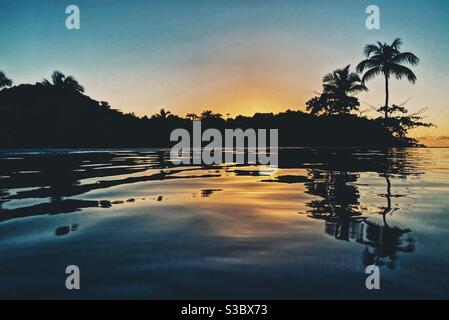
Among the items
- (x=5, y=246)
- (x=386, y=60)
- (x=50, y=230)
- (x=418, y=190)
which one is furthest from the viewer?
(x=386, y=60)

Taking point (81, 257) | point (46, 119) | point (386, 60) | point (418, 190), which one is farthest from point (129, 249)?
point (46, 119)

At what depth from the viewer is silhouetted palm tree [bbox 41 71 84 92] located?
3429 cm

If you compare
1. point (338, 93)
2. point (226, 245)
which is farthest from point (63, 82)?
point (226, 245)

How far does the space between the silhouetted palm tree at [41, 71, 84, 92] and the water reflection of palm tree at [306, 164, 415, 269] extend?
35.8m

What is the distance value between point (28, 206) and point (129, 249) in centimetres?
204

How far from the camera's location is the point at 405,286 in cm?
146

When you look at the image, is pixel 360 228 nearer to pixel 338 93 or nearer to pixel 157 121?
pixel 338 93

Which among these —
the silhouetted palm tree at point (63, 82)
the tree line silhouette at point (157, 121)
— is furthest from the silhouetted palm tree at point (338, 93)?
the silhouetted palm tree at point (63, 82)

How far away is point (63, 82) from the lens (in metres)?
35.1

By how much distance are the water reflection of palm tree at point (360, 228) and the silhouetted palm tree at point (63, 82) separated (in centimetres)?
3577

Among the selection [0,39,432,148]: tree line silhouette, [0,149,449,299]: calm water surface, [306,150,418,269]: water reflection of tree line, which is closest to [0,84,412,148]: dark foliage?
[0,39,432,148]: tree line silhouette

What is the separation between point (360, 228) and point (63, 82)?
39.1 m

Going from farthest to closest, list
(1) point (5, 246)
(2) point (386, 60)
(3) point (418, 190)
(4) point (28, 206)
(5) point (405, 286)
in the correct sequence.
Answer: (2) point (386, 60), (3) point (418, 190), (4) point (28, 206), (1) point (5, 246), (5) point (405, 286)
